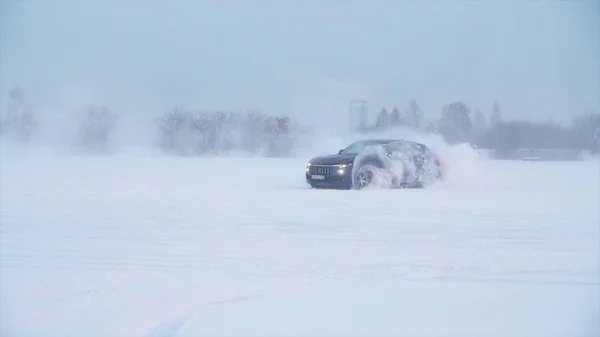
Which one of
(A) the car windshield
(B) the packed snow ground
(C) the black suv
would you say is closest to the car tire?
(C) the black suv

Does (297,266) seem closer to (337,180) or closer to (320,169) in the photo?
(337,180)

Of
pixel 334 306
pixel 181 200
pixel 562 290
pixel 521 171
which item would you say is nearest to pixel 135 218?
pixel 181 200

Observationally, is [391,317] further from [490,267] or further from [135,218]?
[135,218]

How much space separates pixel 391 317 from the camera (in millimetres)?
5035

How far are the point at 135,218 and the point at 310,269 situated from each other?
453 cm

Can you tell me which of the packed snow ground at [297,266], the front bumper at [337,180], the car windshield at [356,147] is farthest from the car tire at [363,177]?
the packed snow ground at [297,266]

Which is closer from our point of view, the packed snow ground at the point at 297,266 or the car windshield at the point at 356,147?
the packed snow ground at the point at 297,266

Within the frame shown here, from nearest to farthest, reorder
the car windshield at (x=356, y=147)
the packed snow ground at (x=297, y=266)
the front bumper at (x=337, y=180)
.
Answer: the packed snow ground at (x=297, y=266)
the front bumper at (x=337, y=180)
the car windshield at (x=356, y=147)

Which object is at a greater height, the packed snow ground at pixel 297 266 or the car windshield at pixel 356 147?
the car windshield at pixel 356 147

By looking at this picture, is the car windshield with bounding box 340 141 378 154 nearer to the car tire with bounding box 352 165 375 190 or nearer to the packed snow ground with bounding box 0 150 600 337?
the car tire with bounding box 352 165 375 190

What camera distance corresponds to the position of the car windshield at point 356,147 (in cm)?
1505

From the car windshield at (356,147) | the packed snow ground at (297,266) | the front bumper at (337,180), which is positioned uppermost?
the car windshield at (356,147)

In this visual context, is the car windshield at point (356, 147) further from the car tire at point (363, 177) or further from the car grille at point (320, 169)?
the car grille at point (320, 169)

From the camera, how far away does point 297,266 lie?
6750 mm
